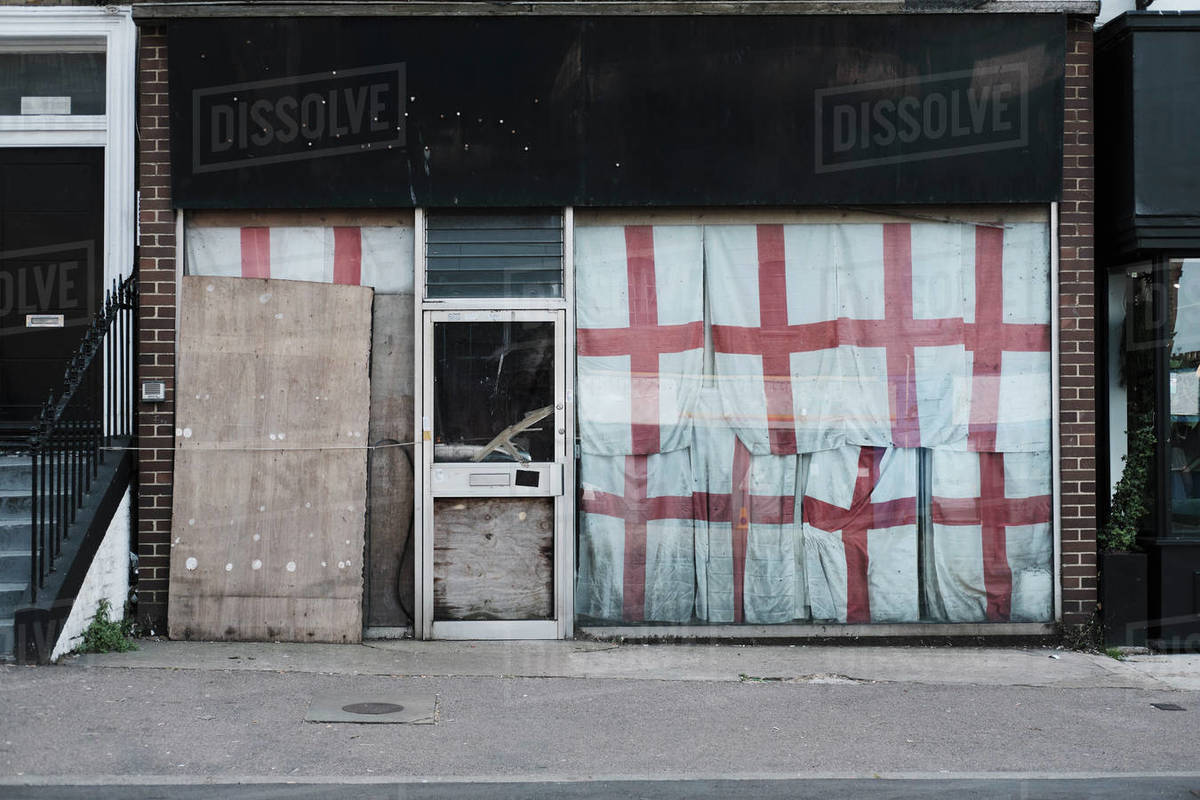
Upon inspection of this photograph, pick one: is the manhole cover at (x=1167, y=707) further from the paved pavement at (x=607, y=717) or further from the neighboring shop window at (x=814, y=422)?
the neighboring shop window at (x=814, y=422)

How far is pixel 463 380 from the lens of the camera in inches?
323

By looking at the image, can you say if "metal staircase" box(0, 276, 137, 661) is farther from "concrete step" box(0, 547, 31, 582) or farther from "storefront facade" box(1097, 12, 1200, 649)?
"storefront facade" box(1097, 12, 1200, 649)

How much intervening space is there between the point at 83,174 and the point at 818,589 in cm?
616

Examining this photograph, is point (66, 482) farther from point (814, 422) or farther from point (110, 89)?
point (814, 422)

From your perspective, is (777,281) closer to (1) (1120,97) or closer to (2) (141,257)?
(1) (1120,97)

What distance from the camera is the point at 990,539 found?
8312mm

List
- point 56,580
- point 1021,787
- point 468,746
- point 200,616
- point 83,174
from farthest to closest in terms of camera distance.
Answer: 1. point 83,174
2. point 200,616
3. point 56,580
4. point 468,746
5. point 1021,787

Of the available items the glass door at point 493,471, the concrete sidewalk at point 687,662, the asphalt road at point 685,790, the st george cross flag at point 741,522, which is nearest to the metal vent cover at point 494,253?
the glass door at point 493,471

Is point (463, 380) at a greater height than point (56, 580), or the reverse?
point (463, 380)

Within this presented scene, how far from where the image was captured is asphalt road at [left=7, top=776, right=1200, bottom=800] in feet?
16.5

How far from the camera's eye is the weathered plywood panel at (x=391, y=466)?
8.13 meters

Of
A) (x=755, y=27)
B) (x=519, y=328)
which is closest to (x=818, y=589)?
(x=519, y=328)

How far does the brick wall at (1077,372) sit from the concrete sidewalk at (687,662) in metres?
0.57

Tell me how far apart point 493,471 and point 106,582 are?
2609 mm
